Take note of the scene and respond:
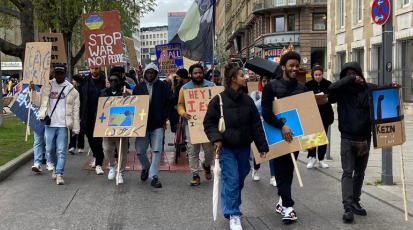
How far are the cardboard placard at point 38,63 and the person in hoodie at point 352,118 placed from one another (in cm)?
490

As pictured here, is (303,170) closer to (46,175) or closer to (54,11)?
(46,175)

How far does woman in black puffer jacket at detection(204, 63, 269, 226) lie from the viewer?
5.33 meters

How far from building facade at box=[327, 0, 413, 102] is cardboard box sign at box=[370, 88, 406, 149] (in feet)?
41.9

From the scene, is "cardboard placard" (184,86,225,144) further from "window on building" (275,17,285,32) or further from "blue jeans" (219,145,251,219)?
"window on building" (275,17,285,32)

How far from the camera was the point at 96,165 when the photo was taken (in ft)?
29.2

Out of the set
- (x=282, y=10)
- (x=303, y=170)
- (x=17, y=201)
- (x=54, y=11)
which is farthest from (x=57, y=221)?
(x=282, y=10)

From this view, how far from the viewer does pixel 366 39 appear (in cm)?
2644

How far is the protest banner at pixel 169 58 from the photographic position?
16219 millimetres

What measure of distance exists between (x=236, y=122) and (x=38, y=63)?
4.66 metres

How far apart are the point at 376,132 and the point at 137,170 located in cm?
488

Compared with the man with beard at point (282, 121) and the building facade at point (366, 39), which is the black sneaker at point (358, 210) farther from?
the building facade at point (366, 39)

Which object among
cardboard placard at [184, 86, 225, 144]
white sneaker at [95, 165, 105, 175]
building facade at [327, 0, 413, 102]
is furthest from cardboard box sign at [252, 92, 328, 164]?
building facade at [327, 0, 413, 102]

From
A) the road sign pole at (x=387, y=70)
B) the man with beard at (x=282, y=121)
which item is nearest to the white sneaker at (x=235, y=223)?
the man with beard at (x=282, y=121)

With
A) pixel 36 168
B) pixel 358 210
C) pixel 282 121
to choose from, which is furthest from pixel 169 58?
pixel 358 210
